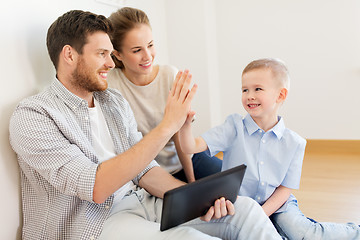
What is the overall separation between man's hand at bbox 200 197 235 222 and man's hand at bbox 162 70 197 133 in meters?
0.28

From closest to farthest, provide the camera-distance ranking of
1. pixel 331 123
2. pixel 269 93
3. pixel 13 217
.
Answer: pixel 13 217, pixel 269 93, pixel 331 123

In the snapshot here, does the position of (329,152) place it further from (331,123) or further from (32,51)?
(32,51)

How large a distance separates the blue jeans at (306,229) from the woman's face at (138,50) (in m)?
0.88

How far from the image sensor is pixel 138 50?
5.07 feet

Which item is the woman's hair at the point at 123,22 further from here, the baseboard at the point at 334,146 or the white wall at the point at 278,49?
the baseboard at the point at 334,146

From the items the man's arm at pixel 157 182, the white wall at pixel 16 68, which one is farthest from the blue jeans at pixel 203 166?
the white wall at pixel 16 68

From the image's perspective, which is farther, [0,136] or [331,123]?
[331,123]

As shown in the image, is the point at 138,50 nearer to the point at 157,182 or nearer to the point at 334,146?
the point at 157,182

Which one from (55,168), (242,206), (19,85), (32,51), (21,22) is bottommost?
(242,206)

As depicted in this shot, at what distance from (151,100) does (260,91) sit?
Answer: 58 centimetres

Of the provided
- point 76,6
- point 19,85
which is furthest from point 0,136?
point 76,6

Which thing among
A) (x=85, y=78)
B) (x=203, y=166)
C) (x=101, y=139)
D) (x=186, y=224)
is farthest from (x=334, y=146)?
(x=85, y=78)

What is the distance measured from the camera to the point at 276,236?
107 centimetres

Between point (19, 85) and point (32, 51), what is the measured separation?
6.1 inches
